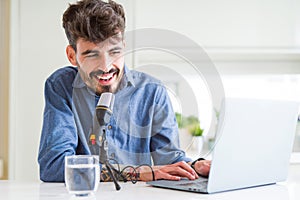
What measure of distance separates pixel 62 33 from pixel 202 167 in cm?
148

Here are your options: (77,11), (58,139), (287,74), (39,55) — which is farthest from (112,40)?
(287,74)

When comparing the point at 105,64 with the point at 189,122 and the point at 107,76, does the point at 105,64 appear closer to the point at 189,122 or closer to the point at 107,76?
the point at 107,76

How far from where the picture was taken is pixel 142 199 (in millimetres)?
1293

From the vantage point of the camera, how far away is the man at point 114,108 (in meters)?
1.65

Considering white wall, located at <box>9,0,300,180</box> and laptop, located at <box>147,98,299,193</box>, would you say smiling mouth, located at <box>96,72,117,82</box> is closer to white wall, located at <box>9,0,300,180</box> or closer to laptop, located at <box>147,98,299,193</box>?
laptop, located at <box>147,98,299,193</box>

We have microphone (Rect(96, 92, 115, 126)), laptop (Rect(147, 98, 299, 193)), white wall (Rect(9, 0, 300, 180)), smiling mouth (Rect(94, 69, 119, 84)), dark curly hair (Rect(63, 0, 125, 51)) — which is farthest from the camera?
white wall (Rect(9, 0, 300, 180))

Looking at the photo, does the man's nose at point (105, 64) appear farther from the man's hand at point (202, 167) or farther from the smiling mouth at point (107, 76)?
the man's hand at point (202, 167)

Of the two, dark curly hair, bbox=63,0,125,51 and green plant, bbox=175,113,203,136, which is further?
dark curly hair, bbox=63,0,125,51

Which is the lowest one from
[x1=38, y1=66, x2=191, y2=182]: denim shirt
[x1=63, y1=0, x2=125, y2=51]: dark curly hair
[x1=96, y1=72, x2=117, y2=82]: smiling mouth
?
[x1=38, y1=66, x2=191, y2=182]: denim shirt

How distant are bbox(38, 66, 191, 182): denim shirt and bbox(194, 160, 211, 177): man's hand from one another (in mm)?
91

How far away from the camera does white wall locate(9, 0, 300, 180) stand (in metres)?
2.80

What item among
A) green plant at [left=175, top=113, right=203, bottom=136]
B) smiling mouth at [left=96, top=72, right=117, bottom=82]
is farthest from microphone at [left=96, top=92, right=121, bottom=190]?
green plant at [left=175, top=113, right=203, bottom=136]

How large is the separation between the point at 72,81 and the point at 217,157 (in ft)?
2.70

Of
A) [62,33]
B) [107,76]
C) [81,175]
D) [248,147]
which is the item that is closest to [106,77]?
[107,76]
